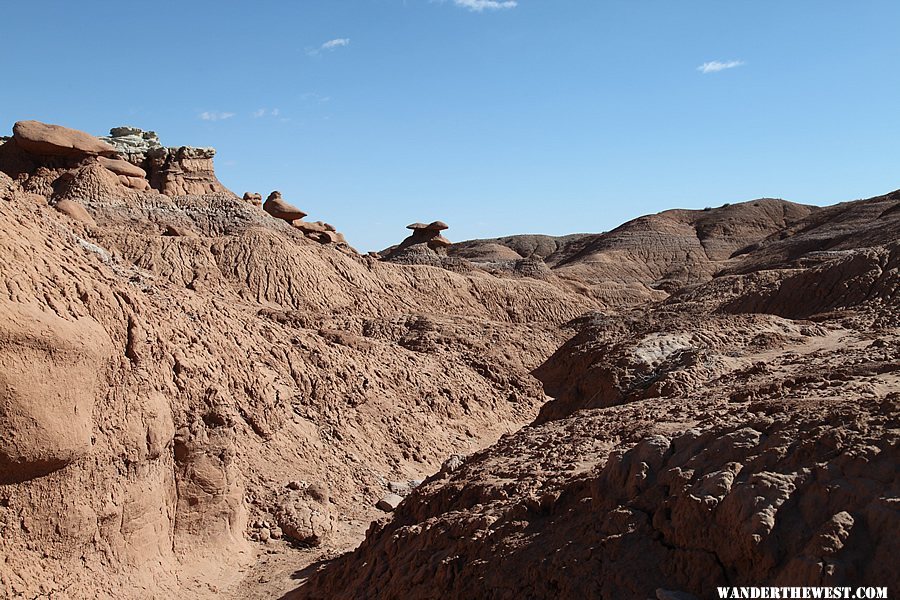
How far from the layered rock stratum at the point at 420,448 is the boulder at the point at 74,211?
29.7 ft

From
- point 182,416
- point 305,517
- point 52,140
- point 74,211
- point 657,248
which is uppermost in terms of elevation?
point 52,140

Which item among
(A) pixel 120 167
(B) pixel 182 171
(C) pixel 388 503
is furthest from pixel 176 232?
(C) pixel 388 503

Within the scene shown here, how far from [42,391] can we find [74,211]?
2117 cm

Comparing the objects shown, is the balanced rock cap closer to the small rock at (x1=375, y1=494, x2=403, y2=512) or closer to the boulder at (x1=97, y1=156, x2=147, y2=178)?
the boulder at (x1=97, y1=156, x2=147, y2=178)

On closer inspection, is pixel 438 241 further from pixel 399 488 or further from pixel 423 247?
pixel 399 488

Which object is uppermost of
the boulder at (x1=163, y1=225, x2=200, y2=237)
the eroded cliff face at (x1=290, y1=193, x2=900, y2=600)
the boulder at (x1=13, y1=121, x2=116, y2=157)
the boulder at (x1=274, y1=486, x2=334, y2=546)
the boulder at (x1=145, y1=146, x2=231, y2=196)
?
the boulder at (x1=13, y1=121, x2=116, y2=157)

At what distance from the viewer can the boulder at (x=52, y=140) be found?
101 feet

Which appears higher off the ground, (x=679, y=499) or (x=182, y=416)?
(x=182, y=416)

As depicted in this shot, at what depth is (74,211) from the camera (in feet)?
85.7

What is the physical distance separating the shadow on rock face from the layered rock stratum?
23mm

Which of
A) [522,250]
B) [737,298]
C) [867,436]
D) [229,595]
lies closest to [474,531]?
[867,436]

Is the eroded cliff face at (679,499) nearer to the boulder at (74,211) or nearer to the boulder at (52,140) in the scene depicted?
the boulder at (74,211)

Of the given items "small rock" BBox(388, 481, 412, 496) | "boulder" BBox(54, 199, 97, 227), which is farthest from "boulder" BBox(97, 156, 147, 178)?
"small rock" BBox(388, 481, 412, 496)

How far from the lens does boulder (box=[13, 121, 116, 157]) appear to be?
30641 millimetres
